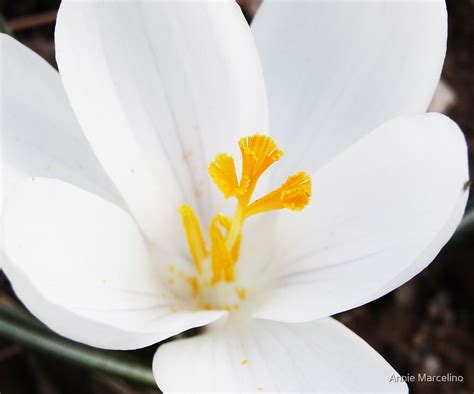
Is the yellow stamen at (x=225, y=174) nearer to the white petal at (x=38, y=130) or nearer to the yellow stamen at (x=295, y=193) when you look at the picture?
the yellow stamen at (x=295, y=193)

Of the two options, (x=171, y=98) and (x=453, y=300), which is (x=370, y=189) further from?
(x=453, y=300)

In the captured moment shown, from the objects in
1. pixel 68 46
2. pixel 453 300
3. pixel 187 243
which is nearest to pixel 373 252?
pixel 187 243

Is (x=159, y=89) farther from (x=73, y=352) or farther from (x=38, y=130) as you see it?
(x=73, y=352)

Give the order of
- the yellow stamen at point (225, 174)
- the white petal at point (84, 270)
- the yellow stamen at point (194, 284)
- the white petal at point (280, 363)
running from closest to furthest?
the white petal at point (84, 270) < the white petal at point (280, 363) < the yellow stamen at point (225, 174) < the yellow stamen at point (194, 284)

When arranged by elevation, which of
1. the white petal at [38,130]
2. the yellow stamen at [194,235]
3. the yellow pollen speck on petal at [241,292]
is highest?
the white petal at [38,130]

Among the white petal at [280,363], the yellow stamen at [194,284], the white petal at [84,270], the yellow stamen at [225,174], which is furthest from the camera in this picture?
the yellow stamen at [194,284]


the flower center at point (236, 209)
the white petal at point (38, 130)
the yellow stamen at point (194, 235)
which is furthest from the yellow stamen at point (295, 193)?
the white petal at point (38, 130)

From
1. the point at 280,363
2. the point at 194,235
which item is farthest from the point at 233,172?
the point at 280,363

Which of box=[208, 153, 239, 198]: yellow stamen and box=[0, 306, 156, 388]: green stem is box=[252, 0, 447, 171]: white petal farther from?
box=[0, 306, 156, 388]: green stem
